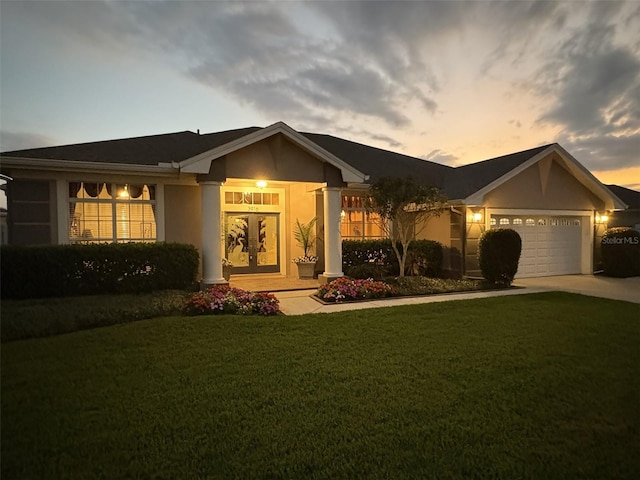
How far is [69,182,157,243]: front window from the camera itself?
10133 mm

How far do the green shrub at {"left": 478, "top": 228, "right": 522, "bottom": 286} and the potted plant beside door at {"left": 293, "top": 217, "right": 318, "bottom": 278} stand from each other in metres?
5.45

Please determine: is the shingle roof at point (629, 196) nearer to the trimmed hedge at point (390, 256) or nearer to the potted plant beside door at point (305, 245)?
the trimmed hedge at point (390, 256)

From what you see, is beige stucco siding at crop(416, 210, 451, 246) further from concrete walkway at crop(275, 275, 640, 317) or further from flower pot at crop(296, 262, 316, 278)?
flower pot at crop(296, 262, 316, 278)

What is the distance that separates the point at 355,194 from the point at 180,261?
6523mm

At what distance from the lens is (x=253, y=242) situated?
13.7 m

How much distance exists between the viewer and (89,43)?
19.0ft

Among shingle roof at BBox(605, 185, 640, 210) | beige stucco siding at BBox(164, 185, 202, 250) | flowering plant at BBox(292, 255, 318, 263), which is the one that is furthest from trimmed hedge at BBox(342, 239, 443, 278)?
shingle roof at BBox(605, 185, 640, 210)

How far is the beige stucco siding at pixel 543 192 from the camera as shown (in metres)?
13.2

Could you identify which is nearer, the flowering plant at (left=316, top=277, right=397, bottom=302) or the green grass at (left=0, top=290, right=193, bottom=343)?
the green grass at (left=0, top=290, right=193, bottom=343)

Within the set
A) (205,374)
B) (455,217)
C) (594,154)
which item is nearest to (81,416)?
(205,374)

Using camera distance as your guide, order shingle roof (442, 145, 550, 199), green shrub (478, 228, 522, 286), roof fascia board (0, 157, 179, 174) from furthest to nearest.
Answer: shingle roof (442, 145, 550, 199) < green shrub (478, 228, 522, 286) < roof fascia board (0, 157, 179, 174)

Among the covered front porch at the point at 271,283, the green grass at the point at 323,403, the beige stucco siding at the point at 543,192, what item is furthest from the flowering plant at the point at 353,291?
the beige stucco siding at the point at 543,192

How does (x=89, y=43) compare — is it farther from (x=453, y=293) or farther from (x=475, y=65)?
(x=453, y=293)

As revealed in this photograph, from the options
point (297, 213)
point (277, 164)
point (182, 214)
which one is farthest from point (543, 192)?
point (182, 214)
